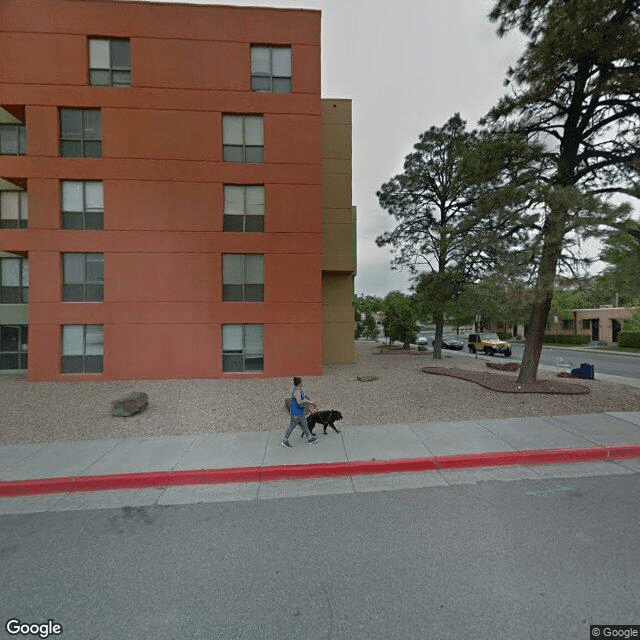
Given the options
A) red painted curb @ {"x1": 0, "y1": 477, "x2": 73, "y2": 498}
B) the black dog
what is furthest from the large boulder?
the black dog

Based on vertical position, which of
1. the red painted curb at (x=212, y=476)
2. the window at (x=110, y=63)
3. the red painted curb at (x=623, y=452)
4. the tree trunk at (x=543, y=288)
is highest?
the window at (x=110, y=63)

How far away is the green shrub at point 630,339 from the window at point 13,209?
4285cm

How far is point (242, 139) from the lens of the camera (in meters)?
12.4

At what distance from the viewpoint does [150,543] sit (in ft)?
11.0

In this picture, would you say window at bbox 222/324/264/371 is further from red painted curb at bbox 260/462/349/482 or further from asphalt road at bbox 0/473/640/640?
asphalt road at bbox 0/473/640/640

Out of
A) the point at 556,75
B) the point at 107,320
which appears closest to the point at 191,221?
the point at 107,320

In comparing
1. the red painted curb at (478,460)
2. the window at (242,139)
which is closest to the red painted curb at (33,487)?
the red painted curb at (478,460)

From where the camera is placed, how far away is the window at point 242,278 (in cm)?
1244

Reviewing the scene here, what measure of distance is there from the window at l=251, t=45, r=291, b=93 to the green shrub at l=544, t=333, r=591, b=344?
39.6 m

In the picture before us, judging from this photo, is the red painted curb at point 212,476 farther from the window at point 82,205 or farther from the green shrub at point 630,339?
the green shrub at point 630,339

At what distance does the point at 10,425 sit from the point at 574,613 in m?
10.3

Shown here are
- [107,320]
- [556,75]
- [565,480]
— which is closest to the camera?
[565,480]

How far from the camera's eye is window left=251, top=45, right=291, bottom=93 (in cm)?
1241

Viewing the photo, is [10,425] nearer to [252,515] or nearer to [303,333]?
[252,515]
